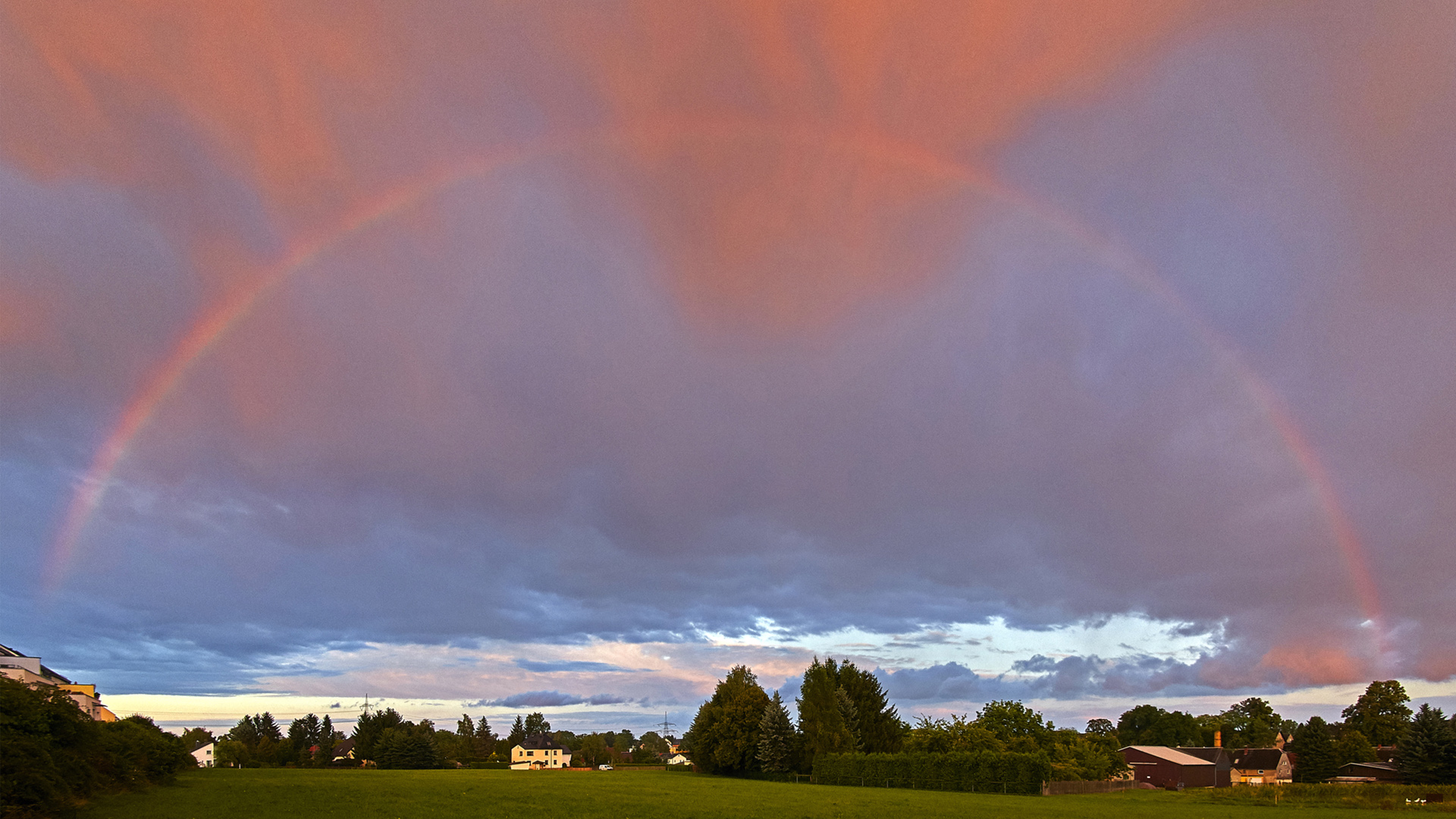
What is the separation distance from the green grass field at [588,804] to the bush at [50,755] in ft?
5.05

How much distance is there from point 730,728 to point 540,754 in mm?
108727

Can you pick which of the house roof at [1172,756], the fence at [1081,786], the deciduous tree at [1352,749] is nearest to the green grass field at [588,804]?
the fence at [1081,786]

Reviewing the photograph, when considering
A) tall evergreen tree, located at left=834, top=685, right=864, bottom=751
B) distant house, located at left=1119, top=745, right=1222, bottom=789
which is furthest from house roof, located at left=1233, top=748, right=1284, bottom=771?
tall evergreen tree, located at left=834, top=685, right=864, bottom=751

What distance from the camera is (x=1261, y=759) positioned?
118 metres

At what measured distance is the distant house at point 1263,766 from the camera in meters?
114

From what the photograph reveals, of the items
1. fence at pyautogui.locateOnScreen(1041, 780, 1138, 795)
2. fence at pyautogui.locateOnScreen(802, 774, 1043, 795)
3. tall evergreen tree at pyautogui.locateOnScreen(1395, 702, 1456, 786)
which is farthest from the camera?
tall evergreen tree at pyautogui.locateOnScreen(1395, 702, 1456, 786)

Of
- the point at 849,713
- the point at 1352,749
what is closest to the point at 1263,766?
the point at 1352,749

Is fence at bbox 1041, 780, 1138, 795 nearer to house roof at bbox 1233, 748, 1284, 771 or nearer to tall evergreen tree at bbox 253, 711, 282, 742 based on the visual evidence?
house roof at bbox 1233, 748, 1284, 771

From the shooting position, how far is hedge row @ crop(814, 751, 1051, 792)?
2324 inches

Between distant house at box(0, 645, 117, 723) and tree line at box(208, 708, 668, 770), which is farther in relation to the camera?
tree line at box(208, 708, 668, 770)

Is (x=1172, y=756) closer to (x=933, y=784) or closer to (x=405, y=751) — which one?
(x=933, y=784)

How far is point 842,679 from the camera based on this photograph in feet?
301

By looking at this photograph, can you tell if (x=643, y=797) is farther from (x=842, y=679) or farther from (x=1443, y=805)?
(x=842, y=679)

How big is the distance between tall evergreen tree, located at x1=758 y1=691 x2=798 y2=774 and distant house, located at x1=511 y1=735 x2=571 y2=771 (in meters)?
103
